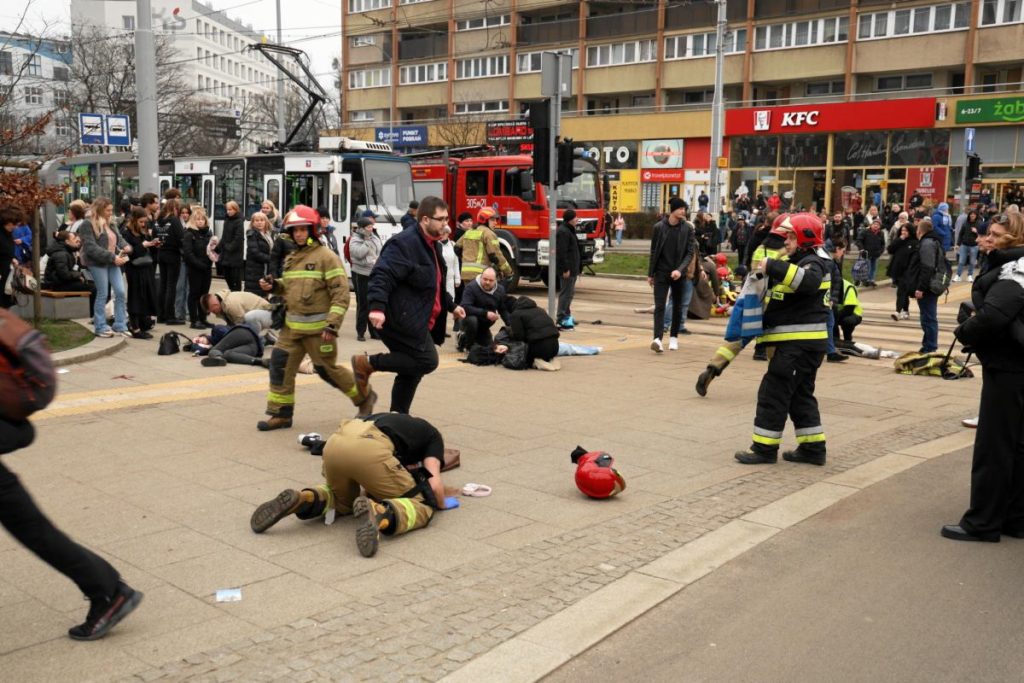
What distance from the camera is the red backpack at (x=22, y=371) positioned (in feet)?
11.4

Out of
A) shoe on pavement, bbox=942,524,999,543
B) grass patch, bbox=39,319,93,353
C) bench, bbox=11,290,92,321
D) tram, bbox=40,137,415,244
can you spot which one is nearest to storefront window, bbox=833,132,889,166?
tram, bbox=40,137,415,244

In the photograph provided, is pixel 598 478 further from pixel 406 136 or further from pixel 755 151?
pixel 406 136

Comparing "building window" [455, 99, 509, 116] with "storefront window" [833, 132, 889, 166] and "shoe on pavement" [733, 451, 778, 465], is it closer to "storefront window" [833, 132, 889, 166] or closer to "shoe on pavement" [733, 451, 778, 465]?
"storefront window" [833, 132, 889, 166]

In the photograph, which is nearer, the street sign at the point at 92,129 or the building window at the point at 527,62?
the street sign at the point at 92,129

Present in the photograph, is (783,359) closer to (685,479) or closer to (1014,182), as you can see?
(685,479)

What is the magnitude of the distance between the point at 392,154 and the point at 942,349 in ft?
43.9

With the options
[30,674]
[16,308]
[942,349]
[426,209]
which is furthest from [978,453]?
[16,308]

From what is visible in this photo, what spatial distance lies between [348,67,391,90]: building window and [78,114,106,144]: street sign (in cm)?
4671

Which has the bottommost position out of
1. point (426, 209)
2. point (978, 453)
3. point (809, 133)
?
point (978, 453)

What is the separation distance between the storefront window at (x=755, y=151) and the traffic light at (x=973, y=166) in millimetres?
20390

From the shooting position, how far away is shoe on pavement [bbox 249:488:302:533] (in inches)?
205

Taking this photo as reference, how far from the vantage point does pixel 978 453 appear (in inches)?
217

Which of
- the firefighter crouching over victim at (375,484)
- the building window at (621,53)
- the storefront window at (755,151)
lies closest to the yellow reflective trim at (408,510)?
the firefighter crouching over victim at (375,484)

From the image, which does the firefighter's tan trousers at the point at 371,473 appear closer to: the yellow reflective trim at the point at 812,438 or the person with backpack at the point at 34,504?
the person with backpack at the point at 34,504
